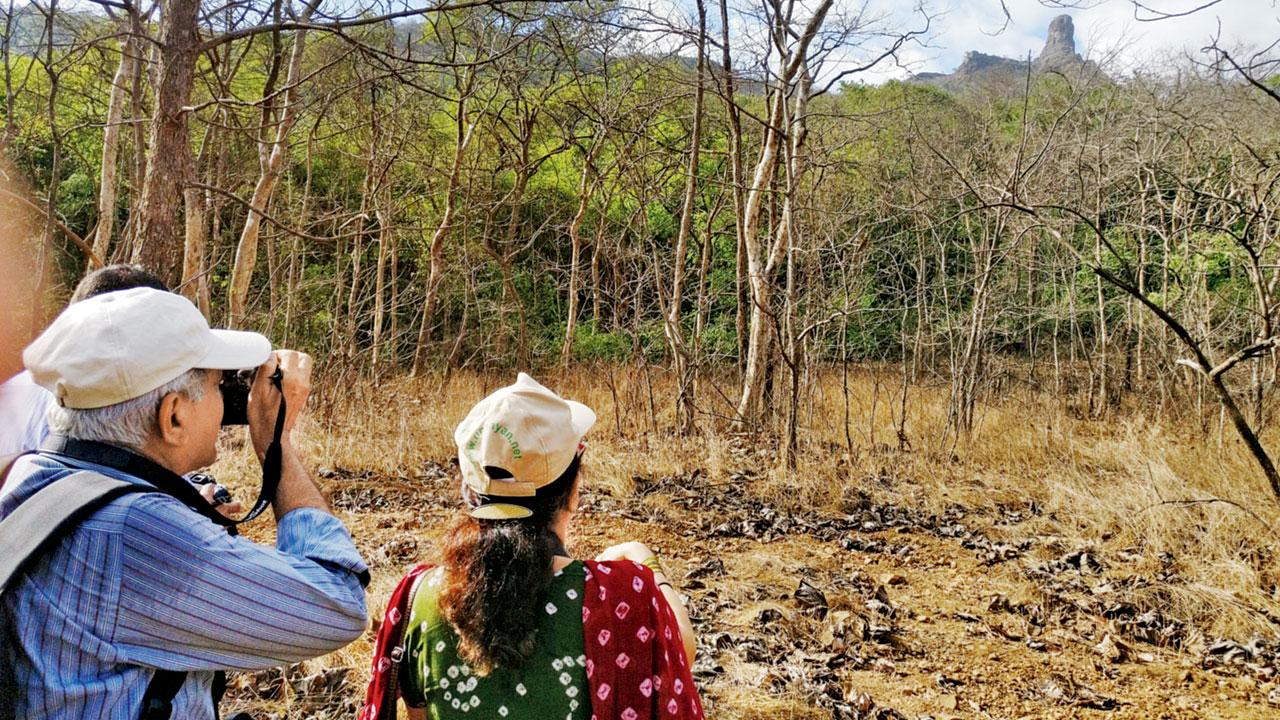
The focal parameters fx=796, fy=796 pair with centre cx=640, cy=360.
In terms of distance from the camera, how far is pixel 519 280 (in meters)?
15.9

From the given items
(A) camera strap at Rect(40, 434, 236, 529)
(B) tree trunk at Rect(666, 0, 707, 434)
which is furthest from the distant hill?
(A) camera strap at Rect(40, 434, 236, 529)

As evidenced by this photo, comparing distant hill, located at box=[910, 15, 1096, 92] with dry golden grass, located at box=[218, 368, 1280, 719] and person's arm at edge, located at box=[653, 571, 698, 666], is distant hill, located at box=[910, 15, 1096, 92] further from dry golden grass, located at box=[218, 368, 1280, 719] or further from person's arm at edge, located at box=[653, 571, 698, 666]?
person's arm at edge, located at box=[653, 571, 698, 666]

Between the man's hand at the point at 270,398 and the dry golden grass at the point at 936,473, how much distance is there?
206 cm

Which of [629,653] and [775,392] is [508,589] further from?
[775,392]

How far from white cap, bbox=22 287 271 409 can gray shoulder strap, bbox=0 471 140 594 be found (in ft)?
0.42

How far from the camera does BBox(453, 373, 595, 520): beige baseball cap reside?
4.59 ft

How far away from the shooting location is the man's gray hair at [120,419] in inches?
42.2

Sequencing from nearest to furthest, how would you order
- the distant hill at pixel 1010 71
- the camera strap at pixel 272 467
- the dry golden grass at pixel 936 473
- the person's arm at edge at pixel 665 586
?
the camera strap at pixel 272 467 → the person's arm at edge at pixel 665 586 → the dry golden grass at pixel 936 473 → the distant hill at pixel 1010 71

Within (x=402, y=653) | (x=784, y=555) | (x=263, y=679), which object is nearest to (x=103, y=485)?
(x=402, y=653)

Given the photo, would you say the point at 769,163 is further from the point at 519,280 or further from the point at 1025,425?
the point at 519,280

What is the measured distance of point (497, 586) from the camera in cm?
133

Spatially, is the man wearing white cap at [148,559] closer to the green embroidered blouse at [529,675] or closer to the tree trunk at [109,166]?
the green embroidered blouse at [529,675]

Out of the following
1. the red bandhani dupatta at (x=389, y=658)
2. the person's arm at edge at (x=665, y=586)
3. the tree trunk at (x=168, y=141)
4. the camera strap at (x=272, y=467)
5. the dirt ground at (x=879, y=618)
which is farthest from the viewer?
the dirt ground at (x=879, y=618)

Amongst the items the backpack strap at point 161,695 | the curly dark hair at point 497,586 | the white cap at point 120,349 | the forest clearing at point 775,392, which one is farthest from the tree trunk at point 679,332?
the backpack strap at point 161,695
